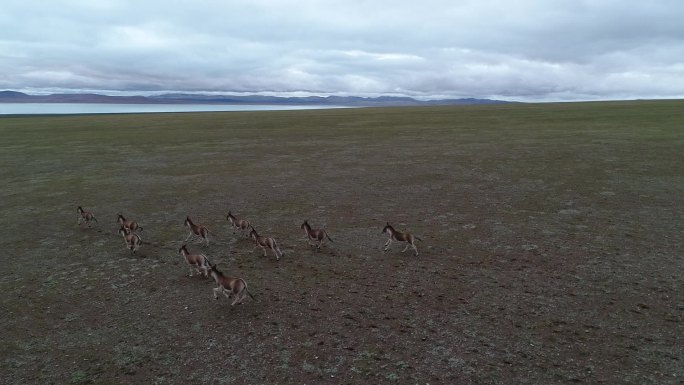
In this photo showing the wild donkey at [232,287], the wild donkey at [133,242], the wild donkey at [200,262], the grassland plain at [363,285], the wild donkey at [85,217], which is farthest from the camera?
the wild donkey at [85,217]

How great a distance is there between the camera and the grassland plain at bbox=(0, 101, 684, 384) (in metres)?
7.58

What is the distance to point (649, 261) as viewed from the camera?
446 inches

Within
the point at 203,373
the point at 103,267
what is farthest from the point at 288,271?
the point at 103,267

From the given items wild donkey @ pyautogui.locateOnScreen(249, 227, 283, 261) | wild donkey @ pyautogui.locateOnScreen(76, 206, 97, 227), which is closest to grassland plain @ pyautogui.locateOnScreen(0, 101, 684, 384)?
wild donkey @ pyautogui.locateOnScreen(249, 227, 283, 261)

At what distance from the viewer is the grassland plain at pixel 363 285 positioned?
758 cm

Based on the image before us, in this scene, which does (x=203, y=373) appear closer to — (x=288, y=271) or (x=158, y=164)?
(x=288, y=271)

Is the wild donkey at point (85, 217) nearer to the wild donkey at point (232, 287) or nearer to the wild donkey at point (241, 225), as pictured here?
the wild donkey at point (241, 225)

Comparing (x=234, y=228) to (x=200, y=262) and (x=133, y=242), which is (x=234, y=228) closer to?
(x=133, y=242)

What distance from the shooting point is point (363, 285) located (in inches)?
418

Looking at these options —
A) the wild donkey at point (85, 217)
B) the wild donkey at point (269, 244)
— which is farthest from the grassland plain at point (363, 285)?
the wild donkey at point (85, 217)

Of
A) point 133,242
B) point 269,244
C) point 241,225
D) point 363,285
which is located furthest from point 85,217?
point 363,285

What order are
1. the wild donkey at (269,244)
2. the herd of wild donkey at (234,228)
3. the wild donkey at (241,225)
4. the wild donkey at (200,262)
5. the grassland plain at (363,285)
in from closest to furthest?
the grassland plain at (363,285) < the herd of wild donkey at (234,228) < the wild donkey at (200,262) < the wild donkey at (269,244) < the wild donkey at (241,225)

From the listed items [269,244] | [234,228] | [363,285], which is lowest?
[363,285]

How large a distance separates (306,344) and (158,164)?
26.1m
